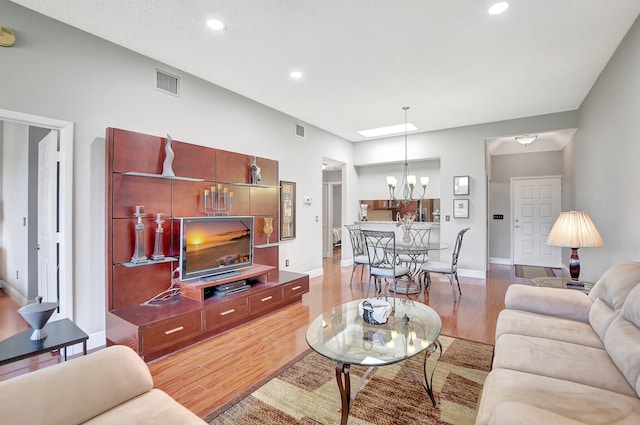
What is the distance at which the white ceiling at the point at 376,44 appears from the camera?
2.47 metres

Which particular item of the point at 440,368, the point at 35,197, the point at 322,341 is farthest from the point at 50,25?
the point at 440,368

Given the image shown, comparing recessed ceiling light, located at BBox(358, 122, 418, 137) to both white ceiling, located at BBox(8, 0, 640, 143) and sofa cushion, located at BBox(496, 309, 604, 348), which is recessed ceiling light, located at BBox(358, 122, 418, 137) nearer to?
white ceiling, located at BBox(8, 0, 640, 143)

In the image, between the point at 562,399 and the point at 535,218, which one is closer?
the point at 562,399

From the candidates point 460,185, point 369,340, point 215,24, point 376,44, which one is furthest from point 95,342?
point 460,185

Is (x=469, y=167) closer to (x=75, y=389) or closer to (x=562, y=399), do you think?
(x=562, y=399)

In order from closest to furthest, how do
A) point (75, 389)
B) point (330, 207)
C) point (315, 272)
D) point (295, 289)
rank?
point (75, 389) → point (295, 289) → point (315, 272) → point (330, 207)

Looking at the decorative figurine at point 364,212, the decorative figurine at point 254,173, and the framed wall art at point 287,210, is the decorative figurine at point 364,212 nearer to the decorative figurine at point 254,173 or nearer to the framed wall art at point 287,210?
the framed wall art at point 287,210

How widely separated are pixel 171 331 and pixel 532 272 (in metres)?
6.74

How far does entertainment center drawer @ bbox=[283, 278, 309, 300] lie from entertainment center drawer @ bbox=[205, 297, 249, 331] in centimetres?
67

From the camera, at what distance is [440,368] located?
7.97 ft

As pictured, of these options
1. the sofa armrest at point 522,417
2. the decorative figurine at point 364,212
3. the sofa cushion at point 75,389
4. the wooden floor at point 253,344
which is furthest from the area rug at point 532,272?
the sofa cushion at point 75,389

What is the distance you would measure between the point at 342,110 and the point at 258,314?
10.9ft

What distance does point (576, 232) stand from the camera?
286 centimetres

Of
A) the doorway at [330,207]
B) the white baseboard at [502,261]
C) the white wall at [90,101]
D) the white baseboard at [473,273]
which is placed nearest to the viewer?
the white wall at [90,101]
